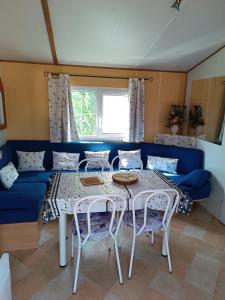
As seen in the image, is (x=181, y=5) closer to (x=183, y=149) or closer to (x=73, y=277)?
(x=183, y=149)

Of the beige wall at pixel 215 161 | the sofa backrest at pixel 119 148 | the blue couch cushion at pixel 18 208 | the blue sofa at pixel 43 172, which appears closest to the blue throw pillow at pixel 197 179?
the blue sofa at pixel 43 172

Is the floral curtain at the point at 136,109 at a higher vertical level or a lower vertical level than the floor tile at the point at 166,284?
higher

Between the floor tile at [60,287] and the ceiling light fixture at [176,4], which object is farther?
the ceiling light fixture at [176,4]

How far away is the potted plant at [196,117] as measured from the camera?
3581 mm

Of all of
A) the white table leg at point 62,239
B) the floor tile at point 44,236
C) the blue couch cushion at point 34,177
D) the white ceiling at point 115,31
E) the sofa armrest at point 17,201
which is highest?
the white ceiling at point 115,31

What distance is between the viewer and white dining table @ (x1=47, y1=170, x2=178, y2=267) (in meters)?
1.81

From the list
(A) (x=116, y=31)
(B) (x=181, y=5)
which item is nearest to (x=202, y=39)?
(B) (x=181, y=5)

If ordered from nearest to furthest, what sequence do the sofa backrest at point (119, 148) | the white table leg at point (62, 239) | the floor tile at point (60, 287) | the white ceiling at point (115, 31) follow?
1. the floor tile at point (60, 287)
2. the white table leg at point (62, 239)
3. the white ceiling at point (115, 31)
4. the sofa backrest at point (119, 148)

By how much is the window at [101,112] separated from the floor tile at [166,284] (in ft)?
8.45

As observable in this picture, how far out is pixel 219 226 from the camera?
2816 mm

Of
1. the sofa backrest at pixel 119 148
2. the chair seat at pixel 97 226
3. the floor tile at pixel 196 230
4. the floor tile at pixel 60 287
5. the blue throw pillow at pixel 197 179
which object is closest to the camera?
the floor tile at pixel 60 287

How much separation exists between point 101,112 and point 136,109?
653 mm

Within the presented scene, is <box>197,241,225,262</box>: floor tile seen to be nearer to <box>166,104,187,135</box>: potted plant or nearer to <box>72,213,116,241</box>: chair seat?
<box>72,213,116,241</box>: chair seat

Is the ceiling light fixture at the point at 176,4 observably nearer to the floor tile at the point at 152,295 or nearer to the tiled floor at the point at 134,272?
the tiled floor at the point at 134,272
